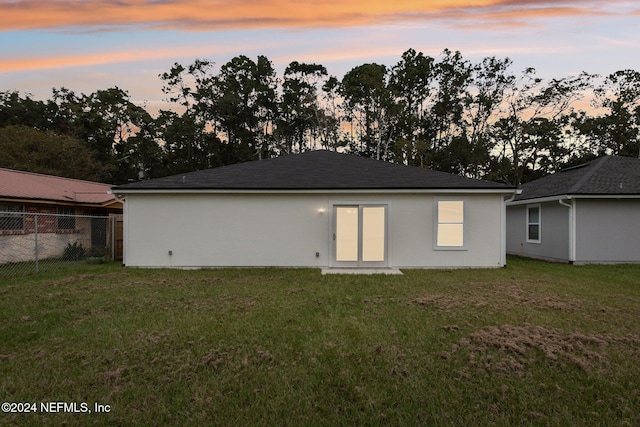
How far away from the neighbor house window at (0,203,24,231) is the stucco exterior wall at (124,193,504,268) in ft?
16.1

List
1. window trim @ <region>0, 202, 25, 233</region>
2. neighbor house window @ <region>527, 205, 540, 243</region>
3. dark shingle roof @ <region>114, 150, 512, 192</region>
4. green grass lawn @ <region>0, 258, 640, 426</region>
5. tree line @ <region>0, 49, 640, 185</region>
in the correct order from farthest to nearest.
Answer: tree line @ <region>0, 49, 640, 185</region>
neighbor house window @ <region>527, 205, 540, 243</region>
window trim @ <region>0, 202, 25, 233</region>
dark shingle roof @ <region>114, 150, 512, 192</region>
green grass lawn @ <region>0, 258, 640, 426</region>

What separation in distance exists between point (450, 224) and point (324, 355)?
6.89m

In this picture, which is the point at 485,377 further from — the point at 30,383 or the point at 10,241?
the point at 10,241

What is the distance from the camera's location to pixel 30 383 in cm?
294

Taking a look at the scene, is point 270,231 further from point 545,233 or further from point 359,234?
point 545,233

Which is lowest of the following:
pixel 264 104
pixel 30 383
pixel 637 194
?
pixel 30 383

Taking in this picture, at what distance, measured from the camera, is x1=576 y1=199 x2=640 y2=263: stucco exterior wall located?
10.3m

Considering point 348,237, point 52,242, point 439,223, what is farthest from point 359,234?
point 52,242

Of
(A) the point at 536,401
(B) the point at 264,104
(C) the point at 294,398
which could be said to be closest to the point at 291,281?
(C) the point at 294,398

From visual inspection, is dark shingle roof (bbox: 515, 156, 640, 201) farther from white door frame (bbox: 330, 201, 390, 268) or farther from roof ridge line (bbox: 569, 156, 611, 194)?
white door frame (bbox: 330, 201, 390, 268)

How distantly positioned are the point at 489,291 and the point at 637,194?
25.5 feet

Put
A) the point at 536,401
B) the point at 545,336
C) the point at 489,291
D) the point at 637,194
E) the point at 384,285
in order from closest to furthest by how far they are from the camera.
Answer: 1. the point at 536,401
2. the point at 545,336
3. the point at 489,291
4. the point at 384,285
5. the point at 637,194

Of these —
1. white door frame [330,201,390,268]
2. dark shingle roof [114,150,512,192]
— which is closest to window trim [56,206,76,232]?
dark shingle roof [114,150,512,192]

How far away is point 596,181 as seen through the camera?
10867 millimetres
